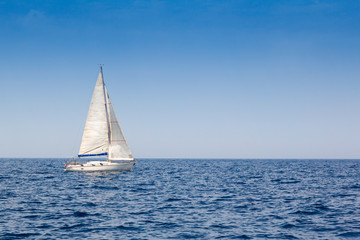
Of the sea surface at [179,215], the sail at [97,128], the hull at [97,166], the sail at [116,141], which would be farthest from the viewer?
the sail at [116,141]

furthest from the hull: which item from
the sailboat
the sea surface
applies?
the sea surface

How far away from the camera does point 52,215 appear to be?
21.8m

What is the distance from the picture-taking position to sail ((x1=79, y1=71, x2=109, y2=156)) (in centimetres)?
5628

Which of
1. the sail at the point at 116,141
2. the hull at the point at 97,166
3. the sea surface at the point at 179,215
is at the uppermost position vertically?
the sail at the point at 116,141

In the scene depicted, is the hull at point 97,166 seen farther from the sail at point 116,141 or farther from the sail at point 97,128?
the sail at point 97,128

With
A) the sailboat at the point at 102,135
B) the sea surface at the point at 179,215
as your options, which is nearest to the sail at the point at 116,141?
the sailboat at the point at 102,135

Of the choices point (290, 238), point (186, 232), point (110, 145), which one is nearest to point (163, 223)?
point (186, 232)

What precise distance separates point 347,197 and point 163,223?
19401 millimetres

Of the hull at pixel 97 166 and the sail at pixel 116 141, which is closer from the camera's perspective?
the hull at pixel 97 166

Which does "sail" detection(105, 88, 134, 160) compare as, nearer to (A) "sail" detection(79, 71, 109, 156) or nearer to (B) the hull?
(A) "sail" detection(79, 71, 109, 156)

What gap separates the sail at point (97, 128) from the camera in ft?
185

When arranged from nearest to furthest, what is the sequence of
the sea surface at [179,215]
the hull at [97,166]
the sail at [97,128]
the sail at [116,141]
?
1. the sea surface at [179,215]
2. the hull at [97,166]
3. the sail at [97,128]
4. the sail at [116,141]

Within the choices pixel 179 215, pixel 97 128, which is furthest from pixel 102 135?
pixel 179 215

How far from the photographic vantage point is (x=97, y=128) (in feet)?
185
